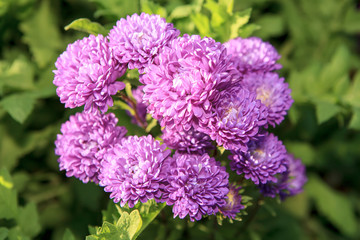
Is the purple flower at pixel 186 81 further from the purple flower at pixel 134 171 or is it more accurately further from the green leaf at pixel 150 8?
the green leaf at pixel 150 8

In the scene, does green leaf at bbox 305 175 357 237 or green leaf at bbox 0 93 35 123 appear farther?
green leaf at bbox 305 175 357 237

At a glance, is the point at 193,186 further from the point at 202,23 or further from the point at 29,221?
the point at 29,221

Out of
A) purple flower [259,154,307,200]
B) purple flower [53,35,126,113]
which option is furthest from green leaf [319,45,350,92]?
purple flower [53,35,126,113]

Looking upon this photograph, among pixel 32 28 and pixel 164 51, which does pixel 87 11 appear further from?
pixel 164 51

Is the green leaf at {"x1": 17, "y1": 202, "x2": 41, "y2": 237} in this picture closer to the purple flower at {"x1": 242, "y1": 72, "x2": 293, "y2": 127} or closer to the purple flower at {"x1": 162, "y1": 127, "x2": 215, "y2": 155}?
the purple flower at {"x1": 162, "y1": 127, "x2": 215, "y2": 155}

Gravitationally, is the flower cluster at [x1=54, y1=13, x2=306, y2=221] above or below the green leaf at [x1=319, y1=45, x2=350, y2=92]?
above

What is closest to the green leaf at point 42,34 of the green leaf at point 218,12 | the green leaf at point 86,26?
the green leaf at point 86,26
